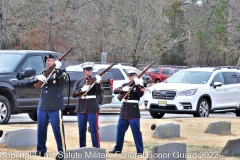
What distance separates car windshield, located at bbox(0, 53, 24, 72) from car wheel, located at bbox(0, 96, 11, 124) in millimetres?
853

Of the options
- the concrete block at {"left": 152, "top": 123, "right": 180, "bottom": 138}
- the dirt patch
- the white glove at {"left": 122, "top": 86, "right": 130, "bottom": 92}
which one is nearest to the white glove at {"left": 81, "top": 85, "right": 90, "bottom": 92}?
the white glove at {"left": 122, "top": 86, "right": 130, "bottom": 92}

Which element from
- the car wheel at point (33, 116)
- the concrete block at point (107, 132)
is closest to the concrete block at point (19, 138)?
the concrete block at point (107, 132)

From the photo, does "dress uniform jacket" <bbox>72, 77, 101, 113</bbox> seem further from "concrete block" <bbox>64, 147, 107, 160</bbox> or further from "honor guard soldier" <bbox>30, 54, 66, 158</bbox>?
"concrete block" <bbox>64, 147, 107, 160</bbox>

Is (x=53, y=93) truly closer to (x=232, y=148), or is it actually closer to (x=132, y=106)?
(x=132, y=106)

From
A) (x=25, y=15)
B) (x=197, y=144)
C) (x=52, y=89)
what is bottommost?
(x=197, y=144)

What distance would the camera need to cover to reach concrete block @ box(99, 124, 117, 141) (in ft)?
46.3

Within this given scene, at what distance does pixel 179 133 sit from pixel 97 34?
30670mm

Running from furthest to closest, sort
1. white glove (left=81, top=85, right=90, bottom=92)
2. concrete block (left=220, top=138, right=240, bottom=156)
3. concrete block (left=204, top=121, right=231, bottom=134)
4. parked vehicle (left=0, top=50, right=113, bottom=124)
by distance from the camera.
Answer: concrete block (left=204, top=121, right=231, bottom=134)
parked vehicle (left=0, top=50, right=113, bottom=124)
concrete block (left=220, top=138, right=240, bottom=156)
white glove (left=81, top=85, right=90, bottom=92)

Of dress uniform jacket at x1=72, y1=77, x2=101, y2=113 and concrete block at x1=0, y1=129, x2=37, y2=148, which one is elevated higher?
dress uniform jacket at x1=72, y1=77, x2=101, y2=113

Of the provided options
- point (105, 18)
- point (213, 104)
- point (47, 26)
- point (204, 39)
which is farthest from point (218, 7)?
point (213, 104)

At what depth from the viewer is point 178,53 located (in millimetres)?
71125

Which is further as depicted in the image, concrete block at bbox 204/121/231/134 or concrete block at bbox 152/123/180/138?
concrete block at bbox 204/121/231/134

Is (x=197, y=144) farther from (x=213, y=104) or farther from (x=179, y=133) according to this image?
(x=213, y=104)

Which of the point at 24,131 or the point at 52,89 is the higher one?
the point at 52,89
